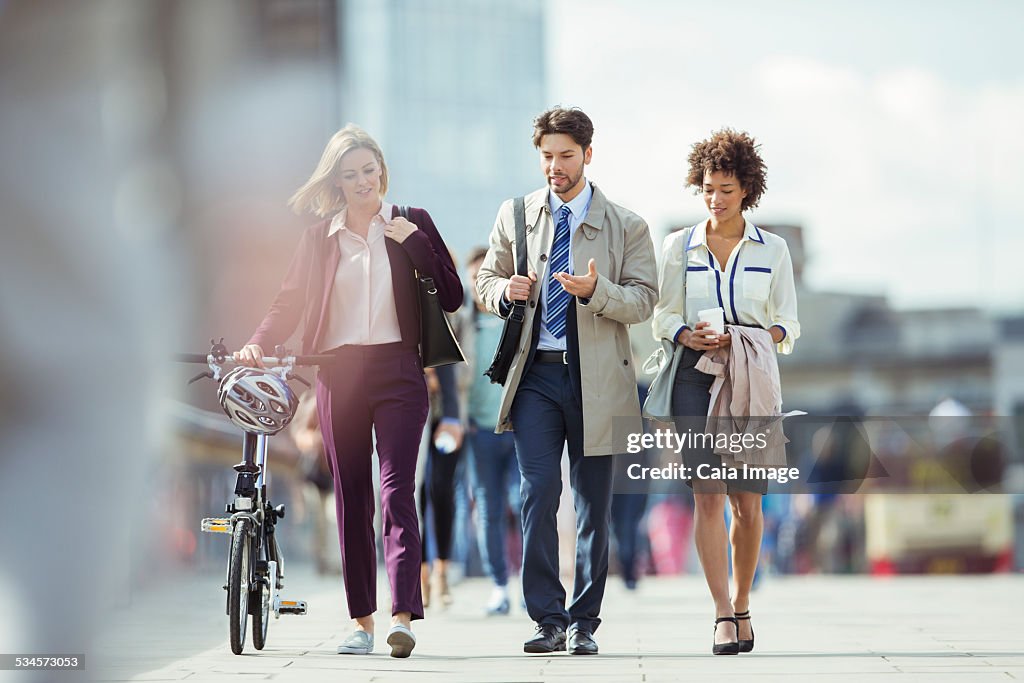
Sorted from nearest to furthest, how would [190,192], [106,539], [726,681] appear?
1. [726,681]
2. [106,539]
3. [190,192]

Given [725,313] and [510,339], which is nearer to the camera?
[510,339]

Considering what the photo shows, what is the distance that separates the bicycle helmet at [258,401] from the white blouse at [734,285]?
1.52 metres

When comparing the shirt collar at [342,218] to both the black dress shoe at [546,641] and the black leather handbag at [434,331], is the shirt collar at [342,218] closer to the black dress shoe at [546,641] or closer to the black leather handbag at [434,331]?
the black leather handbag at [434,331]

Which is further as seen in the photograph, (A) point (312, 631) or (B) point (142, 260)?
(B) point (142, 260)

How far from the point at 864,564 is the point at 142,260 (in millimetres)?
10799

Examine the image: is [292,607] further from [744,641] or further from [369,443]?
[744,641]

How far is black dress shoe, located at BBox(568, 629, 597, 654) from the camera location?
21.9ft

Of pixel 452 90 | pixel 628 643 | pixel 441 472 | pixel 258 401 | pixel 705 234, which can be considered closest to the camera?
pixel 258 401

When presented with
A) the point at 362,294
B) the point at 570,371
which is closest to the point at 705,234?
the point at 570,371

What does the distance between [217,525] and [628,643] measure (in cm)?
192

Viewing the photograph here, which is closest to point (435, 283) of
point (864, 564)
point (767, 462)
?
point (767, 462)

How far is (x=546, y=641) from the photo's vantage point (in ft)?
21.9

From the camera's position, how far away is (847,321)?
263 feet

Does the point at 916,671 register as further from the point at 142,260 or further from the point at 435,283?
the point at 142,260
